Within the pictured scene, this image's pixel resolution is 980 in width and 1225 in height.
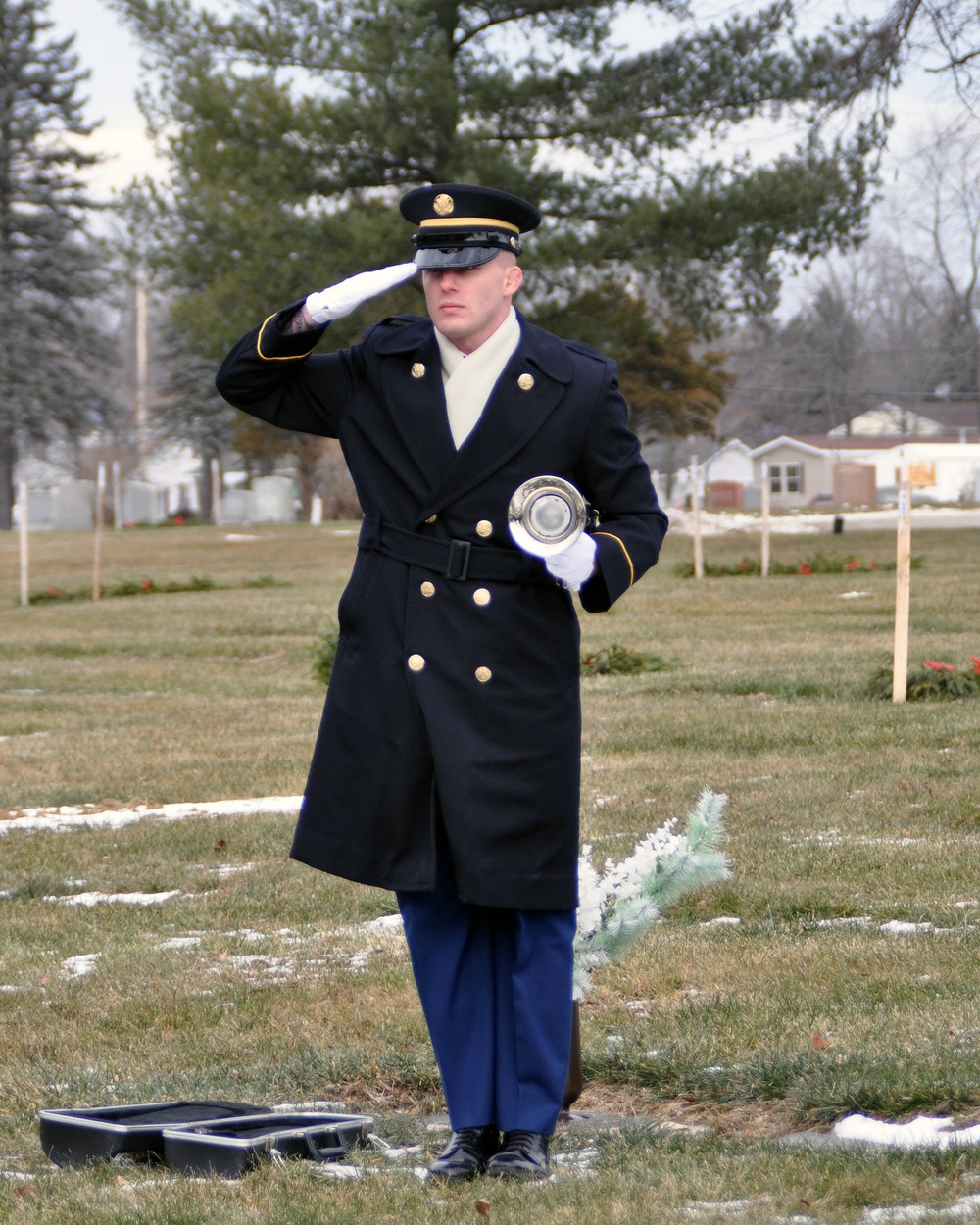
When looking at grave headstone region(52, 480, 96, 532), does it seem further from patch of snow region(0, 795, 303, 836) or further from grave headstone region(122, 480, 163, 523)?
patch of snow region(0, 795, 303, 836)

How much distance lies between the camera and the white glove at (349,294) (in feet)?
11.3

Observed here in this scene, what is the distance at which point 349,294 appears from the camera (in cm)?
346

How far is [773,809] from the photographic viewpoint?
301 inches

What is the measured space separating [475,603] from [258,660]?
13.7 meters

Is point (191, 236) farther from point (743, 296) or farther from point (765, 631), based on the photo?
point (765, 631)

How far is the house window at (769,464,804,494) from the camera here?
70.4m

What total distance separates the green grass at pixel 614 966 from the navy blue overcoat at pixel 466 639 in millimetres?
661

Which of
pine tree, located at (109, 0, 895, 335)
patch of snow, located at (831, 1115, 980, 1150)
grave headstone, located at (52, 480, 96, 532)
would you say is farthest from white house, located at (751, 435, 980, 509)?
patch of snow, located at (831, 1115, 980, 1150)

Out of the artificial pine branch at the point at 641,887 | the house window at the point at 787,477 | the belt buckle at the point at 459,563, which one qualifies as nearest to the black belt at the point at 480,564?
the belt buckle at the point at 459,563

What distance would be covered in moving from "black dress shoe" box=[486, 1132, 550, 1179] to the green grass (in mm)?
91

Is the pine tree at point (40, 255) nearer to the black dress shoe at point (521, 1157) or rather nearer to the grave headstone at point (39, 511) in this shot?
the grave headstone at point (39, 511)

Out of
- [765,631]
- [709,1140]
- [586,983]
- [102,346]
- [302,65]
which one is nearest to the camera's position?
[709,1140]

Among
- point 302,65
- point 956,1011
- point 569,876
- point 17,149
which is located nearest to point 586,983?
point 569,876

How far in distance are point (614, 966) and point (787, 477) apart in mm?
66981
